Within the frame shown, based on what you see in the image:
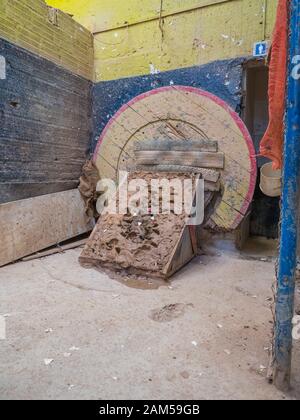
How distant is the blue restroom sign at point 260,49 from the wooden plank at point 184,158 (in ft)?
4.05

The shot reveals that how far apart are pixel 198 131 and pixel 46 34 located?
2.29 metres

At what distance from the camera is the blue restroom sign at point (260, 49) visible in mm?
3625

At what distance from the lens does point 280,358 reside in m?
1.50

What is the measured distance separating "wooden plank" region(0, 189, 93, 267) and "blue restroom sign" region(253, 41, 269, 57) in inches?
118

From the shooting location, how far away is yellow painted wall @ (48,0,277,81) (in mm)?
3740

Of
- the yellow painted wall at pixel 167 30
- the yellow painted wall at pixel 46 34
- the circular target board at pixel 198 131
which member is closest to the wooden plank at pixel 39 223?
the circular target board at pixel 198 131

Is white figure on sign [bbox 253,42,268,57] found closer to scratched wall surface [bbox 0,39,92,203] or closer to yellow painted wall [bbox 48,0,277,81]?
yellow painted wall [bbox 48,0,277,81]

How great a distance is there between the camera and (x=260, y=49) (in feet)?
12.0

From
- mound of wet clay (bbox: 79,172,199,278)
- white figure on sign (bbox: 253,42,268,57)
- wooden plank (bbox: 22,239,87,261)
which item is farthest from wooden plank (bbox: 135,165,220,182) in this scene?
white figure on sign (bbox: 253,42,268,57)

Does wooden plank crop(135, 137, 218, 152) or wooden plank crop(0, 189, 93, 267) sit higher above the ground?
wooden plank crop(135, 137, 218, 152)

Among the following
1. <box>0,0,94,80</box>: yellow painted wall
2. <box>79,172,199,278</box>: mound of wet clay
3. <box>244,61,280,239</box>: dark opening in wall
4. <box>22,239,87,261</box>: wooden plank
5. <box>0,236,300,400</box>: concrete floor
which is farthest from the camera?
<box>244,61,280,239</box>: dark opening in wall

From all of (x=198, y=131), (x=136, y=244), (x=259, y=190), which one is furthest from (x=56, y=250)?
(x=259, y=190)

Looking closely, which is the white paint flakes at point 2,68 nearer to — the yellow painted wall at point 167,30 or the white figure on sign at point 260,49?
the yellow painted wall at point 167,30
